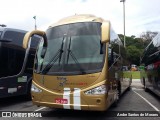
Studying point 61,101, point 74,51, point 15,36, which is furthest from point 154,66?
point 61,101

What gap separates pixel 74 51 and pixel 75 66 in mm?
492

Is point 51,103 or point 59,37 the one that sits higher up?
point 59,37

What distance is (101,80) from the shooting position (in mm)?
8758

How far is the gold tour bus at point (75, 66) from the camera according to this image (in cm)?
872

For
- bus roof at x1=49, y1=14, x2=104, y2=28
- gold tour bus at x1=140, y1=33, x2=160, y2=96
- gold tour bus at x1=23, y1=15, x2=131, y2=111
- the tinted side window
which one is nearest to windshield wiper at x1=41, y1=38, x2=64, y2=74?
gold tour bus at x1=23, y1=15, x2=131, y2=111

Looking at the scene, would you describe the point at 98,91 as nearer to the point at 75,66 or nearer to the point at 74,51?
the point at 75,66

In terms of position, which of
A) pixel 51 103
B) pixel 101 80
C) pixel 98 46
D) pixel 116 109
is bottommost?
pixel 116 109

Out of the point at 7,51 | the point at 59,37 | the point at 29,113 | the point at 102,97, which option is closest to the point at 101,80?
the point at 102,97

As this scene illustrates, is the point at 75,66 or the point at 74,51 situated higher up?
the point at 74,51

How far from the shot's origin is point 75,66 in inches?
356

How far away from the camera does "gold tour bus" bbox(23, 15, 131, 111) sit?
8.72m

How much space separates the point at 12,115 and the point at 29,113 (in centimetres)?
56

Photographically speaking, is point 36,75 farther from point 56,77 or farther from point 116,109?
point 116,109

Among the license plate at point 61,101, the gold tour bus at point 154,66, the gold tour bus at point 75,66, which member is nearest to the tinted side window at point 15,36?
the gold tour bus at point 75,66
